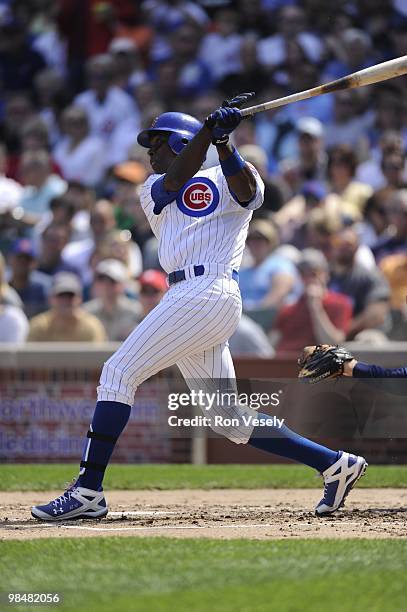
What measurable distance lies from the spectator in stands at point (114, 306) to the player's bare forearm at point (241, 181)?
4803 millimetres

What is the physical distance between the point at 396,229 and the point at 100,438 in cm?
567

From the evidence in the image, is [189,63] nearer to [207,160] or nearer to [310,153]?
[310,153]

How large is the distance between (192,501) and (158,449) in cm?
244

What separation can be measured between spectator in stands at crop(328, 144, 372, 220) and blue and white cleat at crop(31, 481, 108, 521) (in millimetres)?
6353

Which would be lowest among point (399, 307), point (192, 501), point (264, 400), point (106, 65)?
point (192, 501)

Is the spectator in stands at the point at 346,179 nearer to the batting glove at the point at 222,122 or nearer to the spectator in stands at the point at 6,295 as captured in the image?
the spectator in stands at the point at 6,295

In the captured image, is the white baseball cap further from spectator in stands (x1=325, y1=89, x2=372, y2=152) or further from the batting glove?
the batting glove

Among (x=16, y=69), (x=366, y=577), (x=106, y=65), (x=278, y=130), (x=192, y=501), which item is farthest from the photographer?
(x=16, y=69)

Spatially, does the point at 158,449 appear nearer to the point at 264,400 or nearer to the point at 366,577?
the point at 264,400

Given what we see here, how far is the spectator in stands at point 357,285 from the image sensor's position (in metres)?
10.3

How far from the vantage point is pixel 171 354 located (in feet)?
19.4

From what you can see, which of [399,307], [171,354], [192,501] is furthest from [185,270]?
[399,307]

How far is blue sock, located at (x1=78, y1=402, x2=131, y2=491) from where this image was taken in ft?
19.4

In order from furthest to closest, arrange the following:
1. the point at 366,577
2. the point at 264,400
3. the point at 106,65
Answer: the point at 106,65 → the point at 264,400 → the point at 366,577
